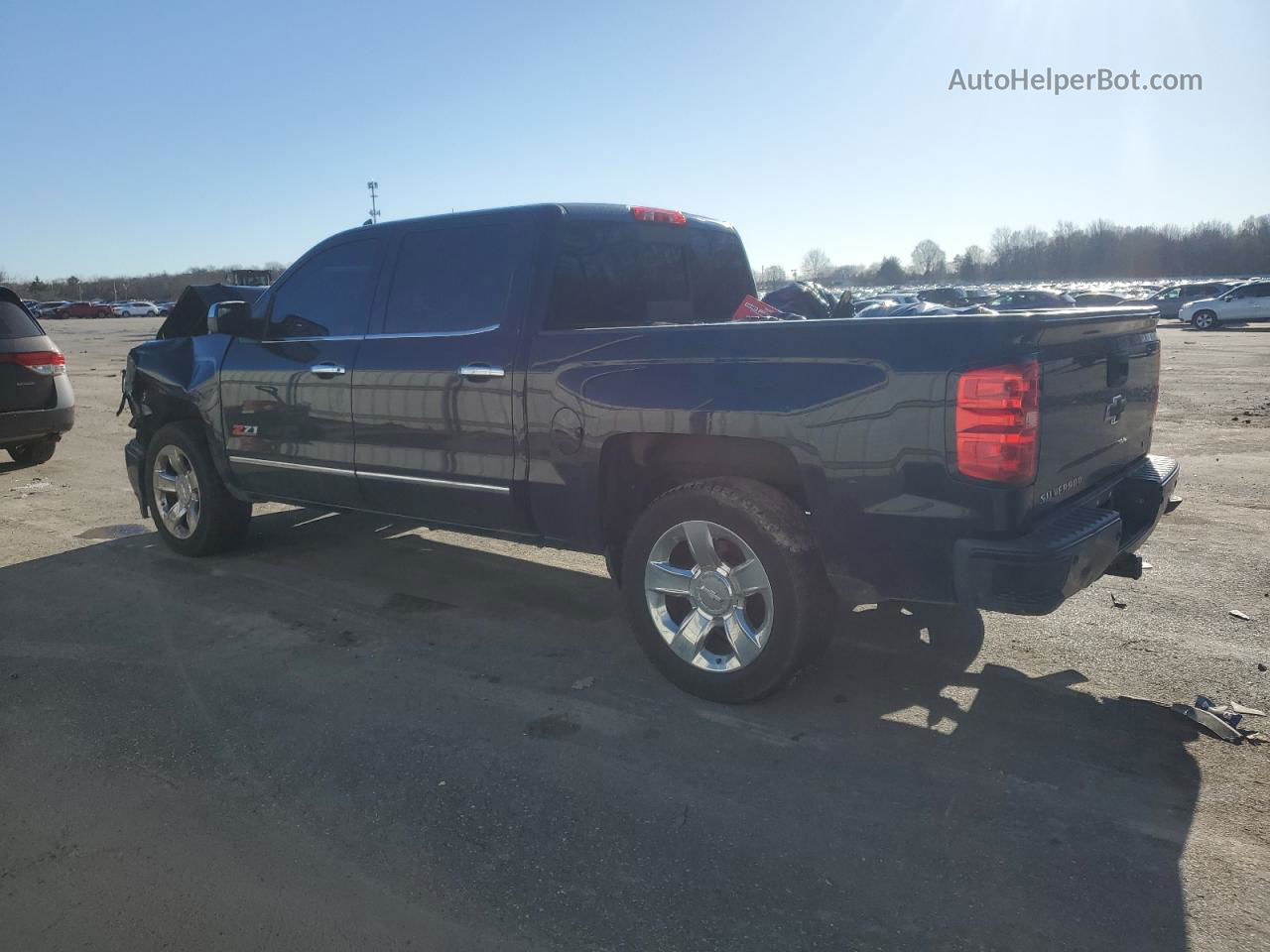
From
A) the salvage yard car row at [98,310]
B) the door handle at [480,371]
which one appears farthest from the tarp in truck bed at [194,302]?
the salvage yard car row at [98,310]

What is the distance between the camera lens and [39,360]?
30.3 ft

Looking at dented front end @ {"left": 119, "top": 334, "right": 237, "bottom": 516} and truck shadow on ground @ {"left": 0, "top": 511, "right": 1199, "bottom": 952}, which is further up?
dented front end @ {"left": 119, "top": 334, "right": 237, "bottom": 516}

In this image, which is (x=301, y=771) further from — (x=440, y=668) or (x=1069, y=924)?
(x=1069, y=924)

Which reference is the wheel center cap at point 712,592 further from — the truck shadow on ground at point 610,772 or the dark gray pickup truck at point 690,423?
the truck shadow on ground at point 610,772

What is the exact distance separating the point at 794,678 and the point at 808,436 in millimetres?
1097

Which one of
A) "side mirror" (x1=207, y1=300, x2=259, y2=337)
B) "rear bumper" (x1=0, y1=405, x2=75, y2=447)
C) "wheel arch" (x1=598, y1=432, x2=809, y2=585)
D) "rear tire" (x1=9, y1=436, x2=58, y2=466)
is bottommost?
"rear tire" (x1=9, y1=436, x2=58, y2=466)

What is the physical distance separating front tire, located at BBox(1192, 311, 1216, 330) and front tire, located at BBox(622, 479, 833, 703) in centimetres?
3792

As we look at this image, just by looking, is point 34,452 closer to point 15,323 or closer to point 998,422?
point 15,323

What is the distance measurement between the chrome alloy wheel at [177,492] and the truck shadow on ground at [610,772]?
1003mm

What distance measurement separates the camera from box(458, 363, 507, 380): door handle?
14.5 ft

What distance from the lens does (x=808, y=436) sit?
3449mm

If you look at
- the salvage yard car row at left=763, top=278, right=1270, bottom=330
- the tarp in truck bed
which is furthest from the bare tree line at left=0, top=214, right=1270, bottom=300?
the tarp in truck bed

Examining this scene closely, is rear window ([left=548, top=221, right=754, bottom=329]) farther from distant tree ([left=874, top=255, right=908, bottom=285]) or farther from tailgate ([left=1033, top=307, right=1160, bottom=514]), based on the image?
distant tree ([left=874, top=255, right=908, bottom=285])

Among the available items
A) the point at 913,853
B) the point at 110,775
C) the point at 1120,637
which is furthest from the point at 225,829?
the point at 1120,637
